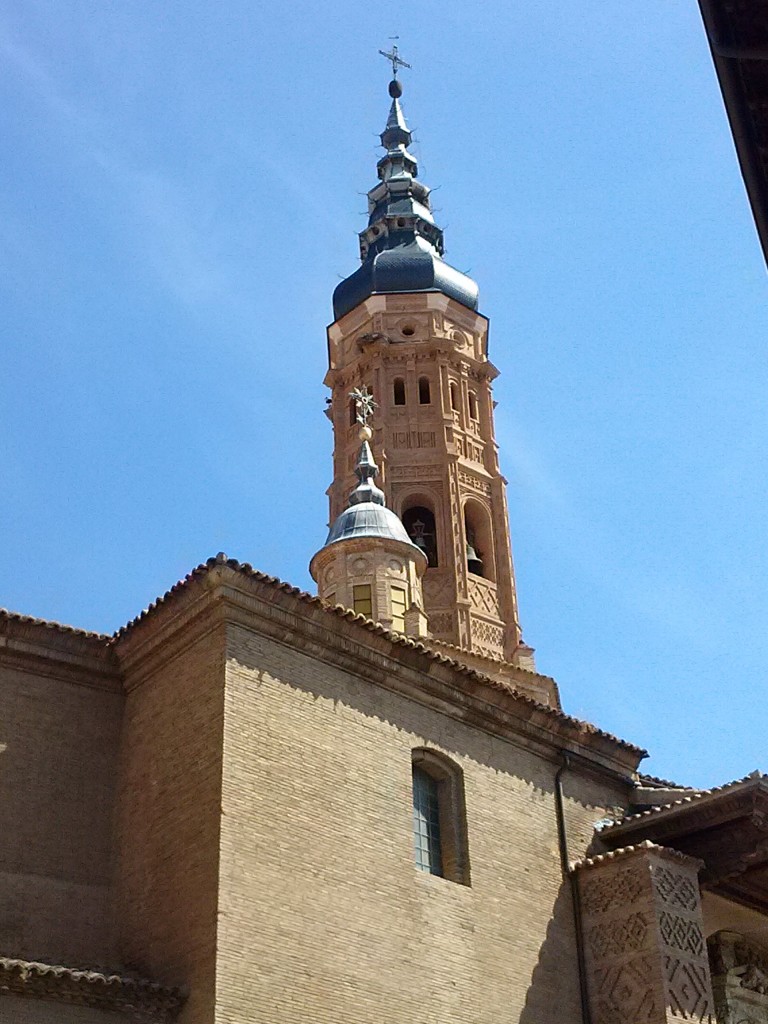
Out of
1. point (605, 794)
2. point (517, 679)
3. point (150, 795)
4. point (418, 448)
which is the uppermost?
point (418, 448)

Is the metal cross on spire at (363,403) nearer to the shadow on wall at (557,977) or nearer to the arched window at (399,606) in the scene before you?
the arched window at (399,606)

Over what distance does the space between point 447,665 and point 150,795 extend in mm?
3460

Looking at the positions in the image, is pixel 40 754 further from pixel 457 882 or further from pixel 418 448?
pixel 418 448

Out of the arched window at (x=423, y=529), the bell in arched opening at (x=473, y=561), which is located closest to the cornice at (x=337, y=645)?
the arched window at (x=423, y=529)

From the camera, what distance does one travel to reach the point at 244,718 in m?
12.6

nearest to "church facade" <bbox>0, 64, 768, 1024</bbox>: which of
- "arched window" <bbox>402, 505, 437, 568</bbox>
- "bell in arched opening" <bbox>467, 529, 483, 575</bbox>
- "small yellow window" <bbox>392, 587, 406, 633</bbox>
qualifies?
"small yellow window" <bbox>392, 587, 406, 633</bbox>

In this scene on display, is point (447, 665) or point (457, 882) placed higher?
point (447, 665)

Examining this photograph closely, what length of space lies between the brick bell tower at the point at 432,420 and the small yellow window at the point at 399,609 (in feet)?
19.4

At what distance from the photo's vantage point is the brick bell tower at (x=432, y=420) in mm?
32875

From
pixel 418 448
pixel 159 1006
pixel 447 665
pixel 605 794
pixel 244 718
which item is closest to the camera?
pixel 159 1006

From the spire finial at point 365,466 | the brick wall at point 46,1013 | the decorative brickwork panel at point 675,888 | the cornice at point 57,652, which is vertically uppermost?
the spire finial at point 365,466

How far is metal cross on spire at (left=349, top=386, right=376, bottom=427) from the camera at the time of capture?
33.0 metres

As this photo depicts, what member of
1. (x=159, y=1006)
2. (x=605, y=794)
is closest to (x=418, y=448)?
(x=605, y=794)

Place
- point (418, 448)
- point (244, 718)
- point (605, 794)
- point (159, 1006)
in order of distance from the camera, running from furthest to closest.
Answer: point (418, 448) < point (605, 794) < point (244, 718) < point (159, 1006)
